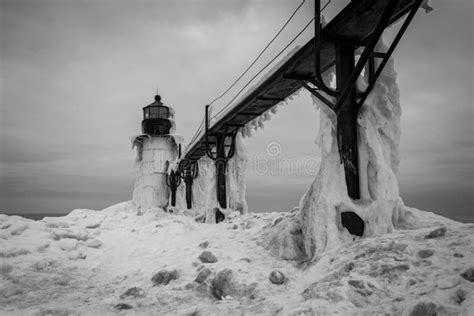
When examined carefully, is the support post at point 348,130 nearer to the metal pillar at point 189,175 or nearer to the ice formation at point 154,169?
the metal pillar at point 189,175

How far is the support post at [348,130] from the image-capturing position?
6.27m

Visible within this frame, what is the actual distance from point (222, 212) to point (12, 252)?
7.76m

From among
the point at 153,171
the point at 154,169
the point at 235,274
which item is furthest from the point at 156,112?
the point at 235,274

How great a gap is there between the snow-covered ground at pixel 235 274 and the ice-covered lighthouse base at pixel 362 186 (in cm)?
37

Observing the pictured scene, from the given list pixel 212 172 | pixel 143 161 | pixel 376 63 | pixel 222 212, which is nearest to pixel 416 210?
pixel 376 63

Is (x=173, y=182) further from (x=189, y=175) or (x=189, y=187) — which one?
(x=189, y=175)

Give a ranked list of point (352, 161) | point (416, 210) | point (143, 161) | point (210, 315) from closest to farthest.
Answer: point (210, 315) < point (352, 161) < point (416, 210) < point (143, 161)

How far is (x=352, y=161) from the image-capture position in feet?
20.7

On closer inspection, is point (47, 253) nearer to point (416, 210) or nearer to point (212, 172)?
point (212, 172)

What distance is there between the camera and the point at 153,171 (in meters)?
28.5

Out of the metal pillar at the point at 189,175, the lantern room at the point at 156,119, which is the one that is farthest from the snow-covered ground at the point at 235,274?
the lantern room at the point at 156,119

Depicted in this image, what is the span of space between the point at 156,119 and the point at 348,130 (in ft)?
80.3

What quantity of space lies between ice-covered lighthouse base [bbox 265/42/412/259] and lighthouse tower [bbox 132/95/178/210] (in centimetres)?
2262

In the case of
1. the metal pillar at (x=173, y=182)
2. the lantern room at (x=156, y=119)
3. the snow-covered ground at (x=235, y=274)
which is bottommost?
the snow-covered ground at (x=235, y=274)
